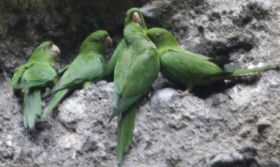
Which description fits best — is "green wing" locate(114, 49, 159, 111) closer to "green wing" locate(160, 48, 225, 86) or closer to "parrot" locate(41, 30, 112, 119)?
"green wing" locate(160, 48, 225, 86)

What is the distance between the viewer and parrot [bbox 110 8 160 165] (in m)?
3.13

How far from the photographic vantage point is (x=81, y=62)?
3650 mm

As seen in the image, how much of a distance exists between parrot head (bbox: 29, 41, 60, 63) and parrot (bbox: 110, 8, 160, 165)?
1.58 ft

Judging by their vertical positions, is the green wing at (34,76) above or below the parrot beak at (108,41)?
above

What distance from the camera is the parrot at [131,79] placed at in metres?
3.13

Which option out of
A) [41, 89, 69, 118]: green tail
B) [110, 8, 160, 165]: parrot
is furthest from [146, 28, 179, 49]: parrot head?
[41, 89, 69, 118]: green tail

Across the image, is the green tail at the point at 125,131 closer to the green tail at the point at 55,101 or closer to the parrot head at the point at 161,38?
the green tail at the point at 55,101

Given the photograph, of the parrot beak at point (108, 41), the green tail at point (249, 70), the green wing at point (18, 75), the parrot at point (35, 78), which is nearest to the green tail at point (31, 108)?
the parrot at point (35, 78)

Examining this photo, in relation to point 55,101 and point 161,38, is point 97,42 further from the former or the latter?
point 55,101

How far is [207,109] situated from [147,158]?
375 mm

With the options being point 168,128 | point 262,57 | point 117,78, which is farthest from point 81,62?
point 262,57

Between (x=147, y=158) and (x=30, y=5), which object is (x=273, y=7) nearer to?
(x=147, y=158)

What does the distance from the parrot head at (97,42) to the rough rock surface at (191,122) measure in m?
0.45

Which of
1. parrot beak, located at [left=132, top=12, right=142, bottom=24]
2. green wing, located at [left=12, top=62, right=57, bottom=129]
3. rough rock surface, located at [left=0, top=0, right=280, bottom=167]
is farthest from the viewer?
parrot beak, located at [left=132, top=12, right=142, bottom=24]
